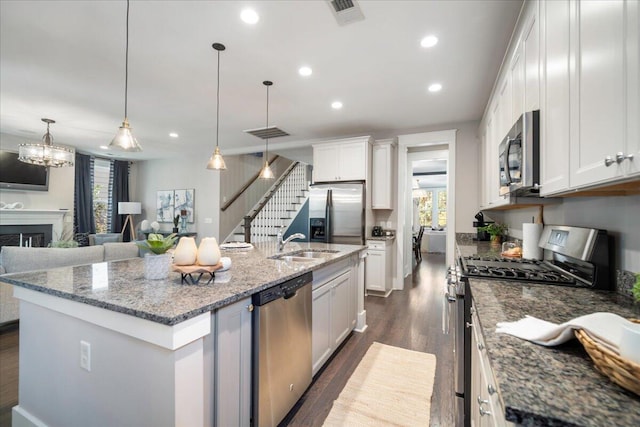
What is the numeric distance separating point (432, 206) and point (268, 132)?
7.68 m

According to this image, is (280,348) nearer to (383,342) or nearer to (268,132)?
(383,342)

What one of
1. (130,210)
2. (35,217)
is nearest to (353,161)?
(130,210)

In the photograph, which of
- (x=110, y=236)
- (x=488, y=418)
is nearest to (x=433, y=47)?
(x=488, y=418)

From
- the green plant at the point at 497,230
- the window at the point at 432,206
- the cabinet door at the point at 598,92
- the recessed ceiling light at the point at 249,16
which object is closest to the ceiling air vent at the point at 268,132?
the recessed ceiling light at the point at 249,16

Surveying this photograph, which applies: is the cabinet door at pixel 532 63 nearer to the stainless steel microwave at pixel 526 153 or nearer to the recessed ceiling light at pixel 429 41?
the stainless steel microwave at pixel 526 153

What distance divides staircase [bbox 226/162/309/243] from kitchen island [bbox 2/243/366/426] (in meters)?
5.09

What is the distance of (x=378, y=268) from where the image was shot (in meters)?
4.49

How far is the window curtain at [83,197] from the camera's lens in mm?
6586

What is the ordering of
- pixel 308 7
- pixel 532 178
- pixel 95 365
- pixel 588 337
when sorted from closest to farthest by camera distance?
pixel 588 337
pixel 95 365
pixel 532 178
pixel 308 7

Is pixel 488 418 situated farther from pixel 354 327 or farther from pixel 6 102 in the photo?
pixel 6 102

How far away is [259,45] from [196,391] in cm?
263

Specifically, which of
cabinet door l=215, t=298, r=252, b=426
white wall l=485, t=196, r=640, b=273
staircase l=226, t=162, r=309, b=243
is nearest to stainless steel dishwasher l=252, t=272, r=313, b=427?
cabinet door l=215, t=298, r=252, b=426

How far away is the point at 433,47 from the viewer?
251 centimetres

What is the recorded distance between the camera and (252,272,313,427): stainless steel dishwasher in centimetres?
147
